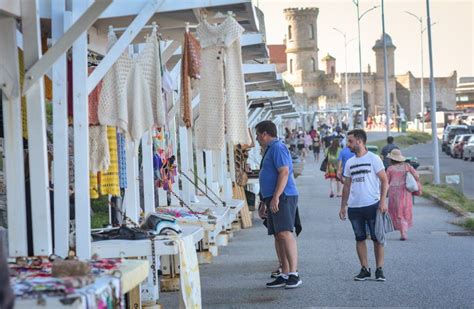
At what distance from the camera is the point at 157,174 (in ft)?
46.1

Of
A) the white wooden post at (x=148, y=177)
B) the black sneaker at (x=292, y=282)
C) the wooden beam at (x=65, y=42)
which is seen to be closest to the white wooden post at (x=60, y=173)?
the wooden beam at (x=65, y=42)

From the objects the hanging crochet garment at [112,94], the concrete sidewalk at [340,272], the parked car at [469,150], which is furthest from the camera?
the parked car at [469,150]

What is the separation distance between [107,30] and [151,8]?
4.51ft

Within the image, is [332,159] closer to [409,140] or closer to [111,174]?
[111,174]

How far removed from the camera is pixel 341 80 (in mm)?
139750

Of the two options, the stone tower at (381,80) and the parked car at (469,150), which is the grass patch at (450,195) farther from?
the stone tower at (381,80)

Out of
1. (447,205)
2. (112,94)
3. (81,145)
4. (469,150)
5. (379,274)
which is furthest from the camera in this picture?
(469,150)

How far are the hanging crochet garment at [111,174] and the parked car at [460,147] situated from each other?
5043cm

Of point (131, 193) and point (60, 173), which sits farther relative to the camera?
point (131, 193)

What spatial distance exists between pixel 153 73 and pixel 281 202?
2137mm

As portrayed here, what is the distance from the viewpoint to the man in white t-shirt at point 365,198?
12469mm

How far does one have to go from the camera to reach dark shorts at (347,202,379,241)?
492 inches

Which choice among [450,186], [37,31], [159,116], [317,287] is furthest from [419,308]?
[450,186]

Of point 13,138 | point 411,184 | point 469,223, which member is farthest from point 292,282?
point 469,223
